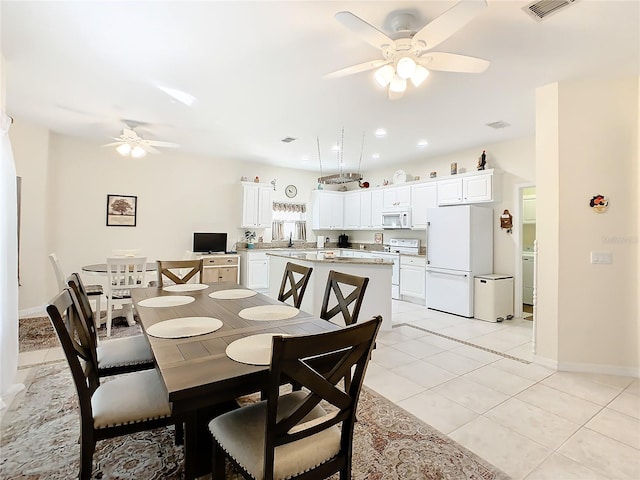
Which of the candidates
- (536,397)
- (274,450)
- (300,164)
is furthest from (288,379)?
(300,164)

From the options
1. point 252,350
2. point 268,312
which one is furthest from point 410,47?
point 252,350

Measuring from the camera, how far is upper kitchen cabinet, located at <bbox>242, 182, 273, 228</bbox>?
6733mm

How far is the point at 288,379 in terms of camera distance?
116 centimetres

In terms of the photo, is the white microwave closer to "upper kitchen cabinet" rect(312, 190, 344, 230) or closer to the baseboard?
"upper kitchen cabinet" rect(312, 190, 344, 230)

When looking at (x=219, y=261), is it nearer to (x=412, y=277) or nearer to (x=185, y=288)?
(x=185, y=288)

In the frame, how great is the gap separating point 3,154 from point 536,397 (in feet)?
15.1

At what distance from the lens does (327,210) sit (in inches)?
306

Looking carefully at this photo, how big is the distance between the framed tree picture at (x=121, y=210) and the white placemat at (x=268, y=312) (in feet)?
15.3

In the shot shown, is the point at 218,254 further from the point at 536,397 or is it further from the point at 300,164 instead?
the point at 536,397

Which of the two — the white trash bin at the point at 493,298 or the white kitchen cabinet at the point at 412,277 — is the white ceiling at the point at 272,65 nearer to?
the white trash bin at the point at 493,298

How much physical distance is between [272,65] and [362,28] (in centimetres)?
128

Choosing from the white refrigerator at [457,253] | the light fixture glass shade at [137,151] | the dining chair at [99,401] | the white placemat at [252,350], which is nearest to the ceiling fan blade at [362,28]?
the white placemat at [252,350]

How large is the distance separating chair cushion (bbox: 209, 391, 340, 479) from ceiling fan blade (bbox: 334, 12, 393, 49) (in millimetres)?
1985

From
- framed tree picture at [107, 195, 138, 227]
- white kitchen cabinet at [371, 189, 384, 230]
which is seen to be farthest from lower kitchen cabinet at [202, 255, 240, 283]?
white kitchen cabinet at [371, 189, 384, 230]
